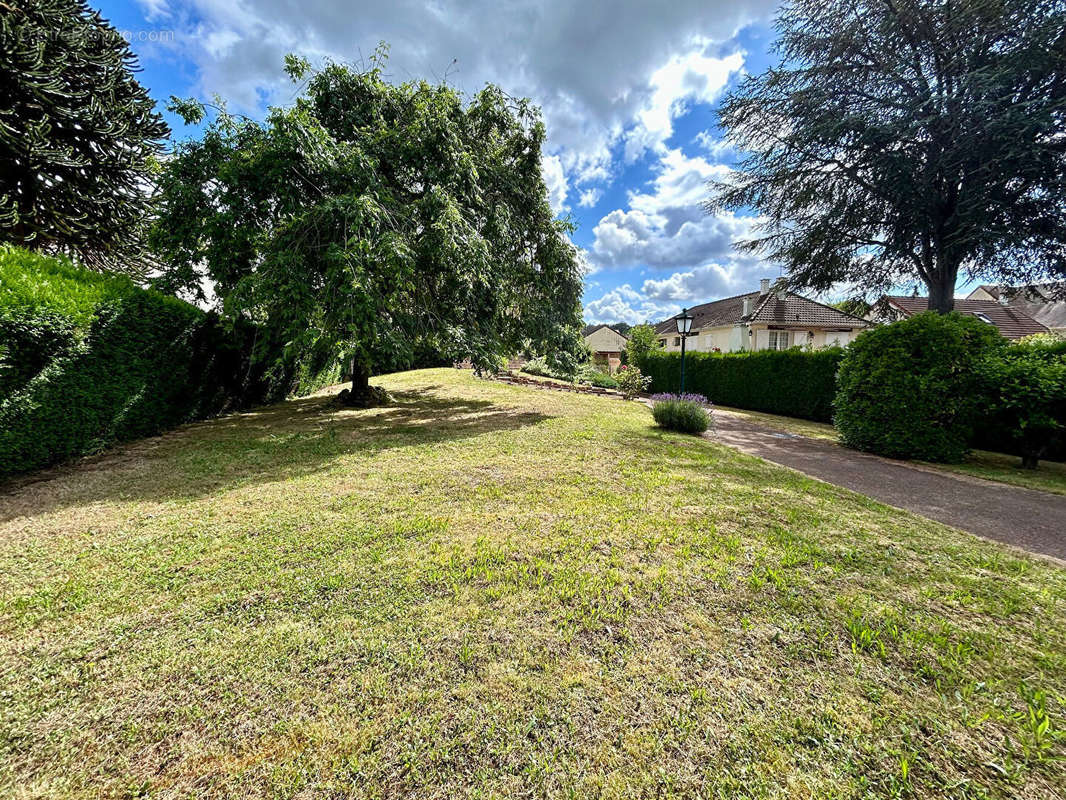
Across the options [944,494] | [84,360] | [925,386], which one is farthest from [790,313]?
[84,360]

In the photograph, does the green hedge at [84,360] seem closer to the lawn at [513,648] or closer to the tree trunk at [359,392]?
the lawn at [513,648]

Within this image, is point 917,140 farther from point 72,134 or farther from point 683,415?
point 72,134

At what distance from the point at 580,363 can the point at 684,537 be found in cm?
826

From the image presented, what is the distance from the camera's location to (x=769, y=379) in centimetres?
1418

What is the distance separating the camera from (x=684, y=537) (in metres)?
3.58

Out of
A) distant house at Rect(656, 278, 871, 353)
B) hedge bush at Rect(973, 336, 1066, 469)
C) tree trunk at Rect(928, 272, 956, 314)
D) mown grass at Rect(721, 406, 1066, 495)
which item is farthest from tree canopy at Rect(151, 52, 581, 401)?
distant house at Rect(656, 278, 871, 353)

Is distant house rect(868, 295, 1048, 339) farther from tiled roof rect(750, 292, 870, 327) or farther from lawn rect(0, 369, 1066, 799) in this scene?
lawn rect(0, 369, 1066, 799)

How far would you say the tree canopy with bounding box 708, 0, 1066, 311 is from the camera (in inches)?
364

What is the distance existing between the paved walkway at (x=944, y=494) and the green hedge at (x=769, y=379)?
13.0 feet

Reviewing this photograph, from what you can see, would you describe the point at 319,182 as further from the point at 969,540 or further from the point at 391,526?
the point at 969,540

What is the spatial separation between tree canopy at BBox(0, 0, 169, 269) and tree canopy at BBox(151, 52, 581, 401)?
2361mm

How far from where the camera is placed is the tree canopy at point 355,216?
22.9 ft

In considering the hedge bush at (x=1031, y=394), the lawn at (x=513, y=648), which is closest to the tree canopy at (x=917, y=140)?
the hedge bush at (x=1031, y=394)

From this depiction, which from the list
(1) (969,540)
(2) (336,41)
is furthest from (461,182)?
(1) (969,540)
